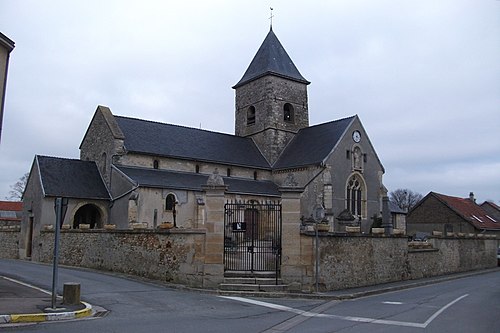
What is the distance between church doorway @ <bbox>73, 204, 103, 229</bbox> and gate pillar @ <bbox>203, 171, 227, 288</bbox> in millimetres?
16886

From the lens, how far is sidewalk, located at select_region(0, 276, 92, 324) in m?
9.18

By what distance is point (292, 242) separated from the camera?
51.1ft

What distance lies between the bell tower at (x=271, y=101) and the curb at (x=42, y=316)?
29580 millimetres

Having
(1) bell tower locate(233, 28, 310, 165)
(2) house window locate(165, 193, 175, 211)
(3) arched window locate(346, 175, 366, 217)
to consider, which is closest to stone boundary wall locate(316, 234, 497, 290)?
(3) arched window locate(346, 175, 366, 217)

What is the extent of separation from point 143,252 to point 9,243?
58.8ft

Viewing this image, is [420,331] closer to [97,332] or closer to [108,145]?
[97,332]

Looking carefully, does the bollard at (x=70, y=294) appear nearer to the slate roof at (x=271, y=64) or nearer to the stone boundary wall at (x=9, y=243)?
the stone boundary wall at (x=9, y=243)

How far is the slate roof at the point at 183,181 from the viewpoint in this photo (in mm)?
29047

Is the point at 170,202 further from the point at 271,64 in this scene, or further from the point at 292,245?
the point at 271,64

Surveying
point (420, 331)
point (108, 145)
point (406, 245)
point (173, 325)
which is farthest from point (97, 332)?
point (108, 145)

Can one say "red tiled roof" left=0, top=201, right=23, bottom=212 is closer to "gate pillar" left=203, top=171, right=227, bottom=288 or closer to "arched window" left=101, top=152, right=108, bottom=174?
"arched window" left=101, top=152, right=108, bottom=174

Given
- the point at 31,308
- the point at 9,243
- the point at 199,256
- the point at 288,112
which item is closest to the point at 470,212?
the point at 288,112

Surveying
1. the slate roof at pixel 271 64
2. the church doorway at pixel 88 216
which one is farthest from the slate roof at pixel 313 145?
the church doorway at pixel 88 216

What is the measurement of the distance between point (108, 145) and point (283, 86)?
17.1 meters
